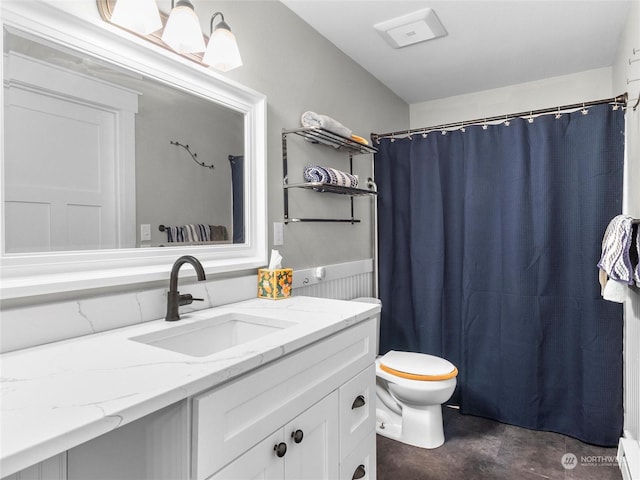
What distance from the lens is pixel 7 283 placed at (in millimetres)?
1001

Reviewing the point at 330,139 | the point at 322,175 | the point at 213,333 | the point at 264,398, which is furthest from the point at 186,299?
the point at 330,139

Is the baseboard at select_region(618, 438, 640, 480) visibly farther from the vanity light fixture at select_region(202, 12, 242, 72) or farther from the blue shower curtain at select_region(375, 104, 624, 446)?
the vanity light fixture at select_region(202, 12, 242, 72)

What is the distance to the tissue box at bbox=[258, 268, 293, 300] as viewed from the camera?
66.0 inches

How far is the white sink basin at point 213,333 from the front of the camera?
123 cm

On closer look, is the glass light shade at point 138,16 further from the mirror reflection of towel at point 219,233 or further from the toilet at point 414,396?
the toilet at point 414,396

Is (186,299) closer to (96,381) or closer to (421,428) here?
(96,381)

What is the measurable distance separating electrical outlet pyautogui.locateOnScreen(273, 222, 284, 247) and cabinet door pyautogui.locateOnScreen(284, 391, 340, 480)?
830mm

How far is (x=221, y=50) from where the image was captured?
1484 mm

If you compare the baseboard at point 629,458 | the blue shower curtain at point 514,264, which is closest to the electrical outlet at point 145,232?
the blue shower curtain at point 514,264

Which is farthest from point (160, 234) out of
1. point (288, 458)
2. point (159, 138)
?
point (288, 458)

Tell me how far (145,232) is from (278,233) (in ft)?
2.25

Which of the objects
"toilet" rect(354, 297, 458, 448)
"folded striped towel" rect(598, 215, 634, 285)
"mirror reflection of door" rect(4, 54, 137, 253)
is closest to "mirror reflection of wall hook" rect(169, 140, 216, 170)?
"mirror reflection of door" rect(4, 54, 137, 253)

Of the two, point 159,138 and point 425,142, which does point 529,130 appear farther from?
point 159,138
